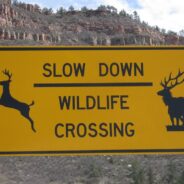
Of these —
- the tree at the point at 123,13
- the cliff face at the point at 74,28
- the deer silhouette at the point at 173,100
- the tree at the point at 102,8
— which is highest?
the tree at the point at 102,8

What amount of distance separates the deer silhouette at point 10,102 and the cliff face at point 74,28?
33.4 meters

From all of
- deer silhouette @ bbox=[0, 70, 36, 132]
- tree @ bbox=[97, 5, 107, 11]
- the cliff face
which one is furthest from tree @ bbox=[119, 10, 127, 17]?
deer silhouette @ bbox=[0, 70, 36, 132]

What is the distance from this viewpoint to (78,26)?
50094mm

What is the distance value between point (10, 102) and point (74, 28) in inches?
1745

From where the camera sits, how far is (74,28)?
4875cm

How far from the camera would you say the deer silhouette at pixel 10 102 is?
15.1ft

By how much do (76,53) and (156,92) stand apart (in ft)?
1.87

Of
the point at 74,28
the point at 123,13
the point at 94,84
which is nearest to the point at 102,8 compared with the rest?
the point at 123,13

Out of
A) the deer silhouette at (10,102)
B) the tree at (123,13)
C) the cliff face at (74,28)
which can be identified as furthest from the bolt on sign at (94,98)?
the tree at (123,13)

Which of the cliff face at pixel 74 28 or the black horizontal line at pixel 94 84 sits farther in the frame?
the cliff face at pixel 74 28

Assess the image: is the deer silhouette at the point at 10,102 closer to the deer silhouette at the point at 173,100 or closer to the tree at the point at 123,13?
the deer silhouette at the point at 173,100

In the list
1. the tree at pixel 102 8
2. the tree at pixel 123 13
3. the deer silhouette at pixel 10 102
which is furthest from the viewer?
the tree at pixel 102 8

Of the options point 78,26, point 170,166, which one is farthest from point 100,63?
point 78,26

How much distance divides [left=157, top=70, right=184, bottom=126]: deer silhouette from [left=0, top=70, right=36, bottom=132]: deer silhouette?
2.77ft
